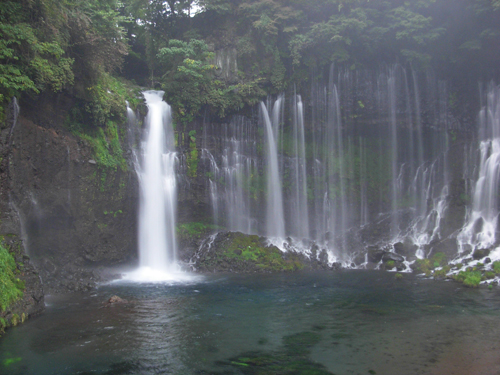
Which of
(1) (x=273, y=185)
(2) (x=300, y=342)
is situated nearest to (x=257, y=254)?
(1) (x=273, y=185)

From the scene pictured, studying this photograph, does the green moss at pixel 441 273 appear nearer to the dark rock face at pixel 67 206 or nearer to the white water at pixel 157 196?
the white water at pixel 157 196

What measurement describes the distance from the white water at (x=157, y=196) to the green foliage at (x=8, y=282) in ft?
25.2

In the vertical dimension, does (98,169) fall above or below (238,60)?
below

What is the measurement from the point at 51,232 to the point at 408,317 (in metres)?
14.6

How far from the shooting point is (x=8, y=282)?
10.4 m

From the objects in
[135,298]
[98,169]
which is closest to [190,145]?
[98,169]

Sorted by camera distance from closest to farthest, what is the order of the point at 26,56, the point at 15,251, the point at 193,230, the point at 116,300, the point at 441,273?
the point at 15,251, the point at 116,300, the point at 26,56, the point at 441,273, the point at 193,230

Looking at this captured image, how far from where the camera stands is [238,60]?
26.7 metres

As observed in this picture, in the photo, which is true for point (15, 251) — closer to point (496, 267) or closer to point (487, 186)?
point (496, 267)

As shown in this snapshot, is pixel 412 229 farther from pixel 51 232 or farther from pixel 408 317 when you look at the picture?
pixel 51 232

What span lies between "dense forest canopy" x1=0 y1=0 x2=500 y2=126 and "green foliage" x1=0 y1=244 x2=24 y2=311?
8.77 meters

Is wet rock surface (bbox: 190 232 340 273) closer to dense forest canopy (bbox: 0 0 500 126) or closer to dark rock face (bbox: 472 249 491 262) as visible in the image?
dark rock face (bbox: 472 249 491 262)

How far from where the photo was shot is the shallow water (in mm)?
7934

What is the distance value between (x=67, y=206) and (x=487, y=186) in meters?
22.5
